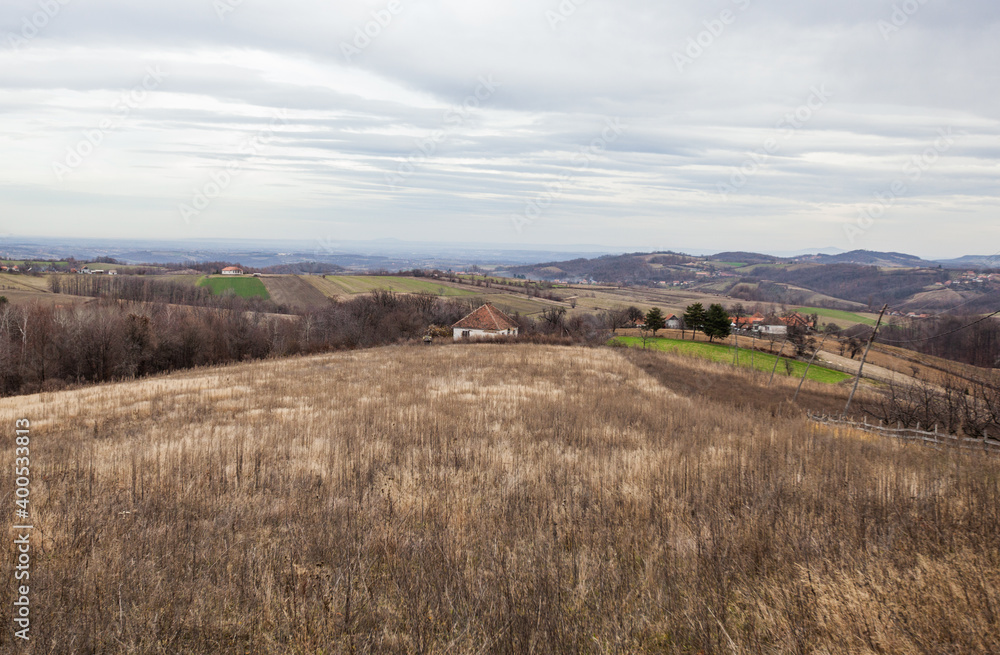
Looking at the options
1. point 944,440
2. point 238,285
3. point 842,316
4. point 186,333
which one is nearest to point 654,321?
point 944,440

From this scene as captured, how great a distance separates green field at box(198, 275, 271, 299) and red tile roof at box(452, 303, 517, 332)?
44146 mm

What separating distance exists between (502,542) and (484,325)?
5013cm

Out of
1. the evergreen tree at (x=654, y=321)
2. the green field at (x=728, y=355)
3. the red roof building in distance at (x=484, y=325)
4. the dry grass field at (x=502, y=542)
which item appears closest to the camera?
the dry grass field at (x=502, y=542)

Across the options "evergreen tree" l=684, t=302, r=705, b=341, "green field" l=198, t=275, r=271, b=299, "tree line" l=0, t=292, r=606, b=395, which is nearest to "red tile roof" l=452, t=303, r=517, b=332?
"tree line" l=0, t=292, r=606, b=395

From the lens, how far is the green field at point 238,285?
84500mm

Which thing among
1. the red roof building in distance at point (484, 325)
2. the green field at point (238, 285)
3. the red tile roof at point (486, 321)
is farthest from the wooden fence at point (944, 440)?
the green field at point (238, 285)

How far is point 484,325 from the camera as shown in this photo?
5475cm

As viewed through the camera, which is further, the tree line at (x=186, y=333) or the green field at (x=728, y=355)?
the green field at (x=728, y=355)

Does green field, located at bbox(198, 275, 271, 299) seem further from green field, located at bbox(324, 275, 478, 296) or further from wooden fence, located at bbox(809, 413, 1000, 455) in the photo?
wooden fence, located at bbox(809, 413, 1000, 455)

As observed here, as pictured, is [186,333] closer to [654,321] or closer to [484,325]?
[484,325]

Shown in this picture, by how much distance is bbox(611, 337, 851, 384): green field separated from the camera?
4134cm

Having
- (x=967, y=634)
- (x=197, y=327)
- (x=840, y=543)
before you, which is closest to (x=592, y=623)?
(x=967, y=634)

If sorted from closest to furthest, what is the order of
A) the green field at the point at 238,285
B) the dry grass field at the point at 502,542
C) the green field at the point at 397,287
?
the dry grass field at the point at 502,542 → the green field at the point at 397,287 → the green field at the point at 238,285

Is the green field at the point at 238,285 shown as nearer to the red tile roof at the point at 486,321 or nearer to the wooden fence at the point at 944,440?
the red tile roof at the point at 486,321
